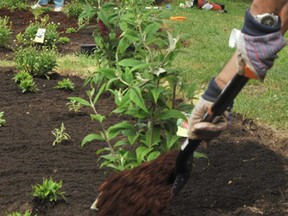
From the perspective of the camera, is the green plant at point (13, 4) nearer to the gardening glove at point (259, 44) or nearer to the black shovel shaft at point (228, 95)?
the black shovel shaft at point (228, 95)

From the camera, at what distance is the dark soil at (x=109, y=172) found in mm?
3660

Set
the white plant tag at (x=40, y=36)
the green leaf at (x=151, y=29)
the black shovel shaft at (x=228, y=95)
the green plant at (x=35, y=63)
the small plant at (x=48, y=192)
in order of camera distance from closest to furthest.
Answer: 1. the black shovel shaft at (x=228, y=95)
2. the small plant at (x=48, y=192)
3. the green leaf at (x=151, y=29)
4. the green plant at (x=35, y=63)
5. the white plant tag at (x=40, y=36)

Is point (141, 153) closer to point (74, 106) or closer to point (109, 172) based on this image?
point (109, 172)

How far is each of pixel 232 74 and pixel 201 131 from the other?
0.25 meters

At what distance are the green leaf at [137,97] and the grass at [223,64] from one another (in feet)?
1.43

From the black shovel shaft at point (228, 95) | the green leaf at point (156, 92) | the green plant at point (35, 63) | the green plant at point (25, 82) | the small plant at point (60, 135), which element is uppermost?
the black shovel shaft at point (228, 95)

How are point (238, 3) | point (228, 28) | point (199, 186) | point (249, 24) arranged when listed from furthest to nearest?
point (238, 3), point (228, 28), point (199, 186), point (249, 24)

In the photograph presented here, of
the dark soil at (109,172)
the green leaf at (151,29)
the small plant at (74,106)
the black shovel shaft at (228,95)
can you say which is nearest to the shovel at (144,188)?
the dark soil at (109,172)

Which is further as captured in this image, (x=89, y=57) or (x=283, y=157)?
(x=89, y=57)

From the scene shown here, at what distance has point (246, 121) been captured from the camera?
5117mm

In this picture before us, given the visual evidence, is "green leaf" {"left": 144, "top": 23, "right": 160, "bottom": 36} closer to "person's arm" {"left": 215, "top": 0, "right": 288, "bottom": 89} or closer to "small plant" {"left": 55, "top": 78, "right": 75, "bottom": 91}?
"person's arm" {"left": 215, "top": 0, "right": 288, "bottom": 89}

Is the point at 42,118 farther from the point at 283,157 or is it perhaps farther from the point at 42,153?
the point at 283,157

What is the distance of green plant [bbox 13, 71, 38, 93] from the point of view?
592 centimetres

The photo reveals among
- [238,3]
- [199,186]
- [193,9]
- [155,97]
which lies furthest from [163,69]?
[238,3]
